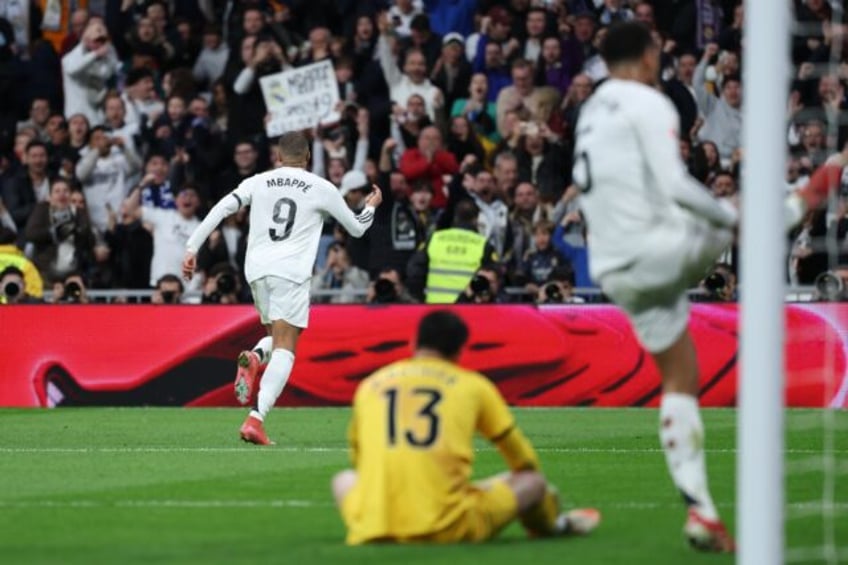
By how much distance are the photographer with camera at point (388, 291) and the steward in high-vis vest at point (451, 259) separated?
16 centimetres

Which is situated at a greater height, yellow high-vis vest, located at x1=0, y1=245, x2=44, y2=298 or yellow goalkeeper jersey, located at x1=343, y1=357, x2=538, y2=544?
yellow goalkeeper jersey, located at x1=343, y1=357, x2=538, y2=544

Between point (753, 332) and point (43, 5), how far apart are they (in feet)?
65.4

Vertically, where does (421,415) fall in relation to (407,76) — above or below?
below

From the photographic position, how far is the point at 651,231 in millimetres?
9453

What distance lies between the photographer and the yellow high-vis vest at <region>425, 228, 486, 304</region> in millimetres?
21484

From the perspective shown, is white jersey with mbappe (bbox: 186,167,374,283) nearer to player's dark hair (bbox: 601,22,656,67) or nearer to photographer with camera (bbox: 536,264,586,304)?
photographer with camera (bbox: 536,264,586,304)

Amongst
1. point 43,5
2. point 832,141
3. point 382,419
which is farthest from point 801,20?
point 382,419

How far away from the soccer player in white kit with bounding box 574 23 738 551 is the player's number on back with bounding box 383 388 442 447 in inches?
44.7

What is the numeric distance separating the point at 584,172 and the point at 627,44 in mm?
635

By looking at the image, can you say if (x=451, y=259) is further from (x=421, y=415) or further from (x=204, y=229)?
(x=421, y=415)

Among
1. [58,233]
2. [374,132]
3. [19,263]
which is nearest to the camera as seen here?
[19,263]

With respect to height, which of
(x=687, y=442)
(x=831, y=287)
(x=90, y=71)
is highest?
(x=90, y=71)

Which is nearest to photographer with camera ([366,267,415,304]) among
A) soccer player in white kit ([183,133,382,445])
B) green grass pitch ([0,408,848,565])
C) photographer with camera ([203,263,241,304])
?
photographer with camera ([203,263,241,304])

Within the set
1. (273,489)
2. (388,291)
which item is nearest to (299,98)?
(388,291)
